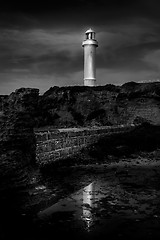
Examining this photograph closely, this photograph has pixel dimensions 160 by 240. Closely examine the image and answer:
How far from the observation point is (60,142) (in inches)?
359

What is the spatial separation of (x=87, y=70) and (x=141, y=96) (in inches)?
296

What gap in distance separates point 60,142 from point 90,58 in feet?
65.7

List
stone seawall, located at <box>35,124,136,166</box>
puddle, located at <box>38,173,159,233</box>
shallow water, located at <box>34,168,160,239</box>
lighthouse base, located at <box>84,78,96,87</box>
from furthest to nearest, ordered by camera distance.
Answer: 1. lighthouse base, located at <box>84,78,96,87</box>
2. stone seawall, located at <box>35,124,136,166</box>
3. puddle, located at <box>38,173,159,233</box>
4. shallow water, located at <box>34,168,160,239</box>

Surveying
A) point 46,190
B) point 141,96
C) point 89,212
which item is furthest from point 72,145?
point 141,96

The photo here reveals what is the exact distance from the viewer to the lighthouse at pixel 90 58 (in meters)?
27.9

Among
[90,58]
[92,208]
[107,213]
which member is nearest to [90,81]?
[90,58]

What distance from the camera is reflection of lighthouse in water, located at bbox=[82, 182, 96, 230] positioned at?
411 centimetres

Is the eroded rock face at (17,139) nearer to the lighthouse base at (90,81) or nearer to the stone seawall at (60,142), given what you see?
the stone seawall at (60,142)

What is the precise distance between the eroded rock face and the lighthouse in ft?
69.4

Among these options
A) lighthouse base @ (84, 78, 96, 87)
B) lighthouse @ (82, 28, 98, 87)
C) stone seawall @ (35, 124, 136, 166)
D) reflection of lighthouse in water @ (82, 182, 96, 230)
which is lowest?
reflection of lighthouse in water @ (82, 182, 96, 230)

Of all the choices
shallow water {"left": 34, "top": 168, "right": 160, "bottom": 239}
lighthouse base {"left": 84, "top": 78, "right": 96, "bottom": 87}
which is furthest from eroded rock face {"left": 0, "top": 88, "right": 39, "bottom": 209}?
lighthouse base {"left": 84, "top": 78, "right": 96, "bottom": 87}

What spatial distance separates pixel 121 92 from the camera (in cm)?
2314

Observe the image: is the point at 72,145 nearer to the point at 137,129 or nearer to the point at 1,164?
the point at 1,164

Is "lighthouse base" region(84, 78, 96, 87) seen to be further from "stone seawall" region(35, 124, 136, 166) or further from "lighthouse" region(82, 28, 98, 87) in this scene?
"stone seawall" region(35, 124, 136, 166)
